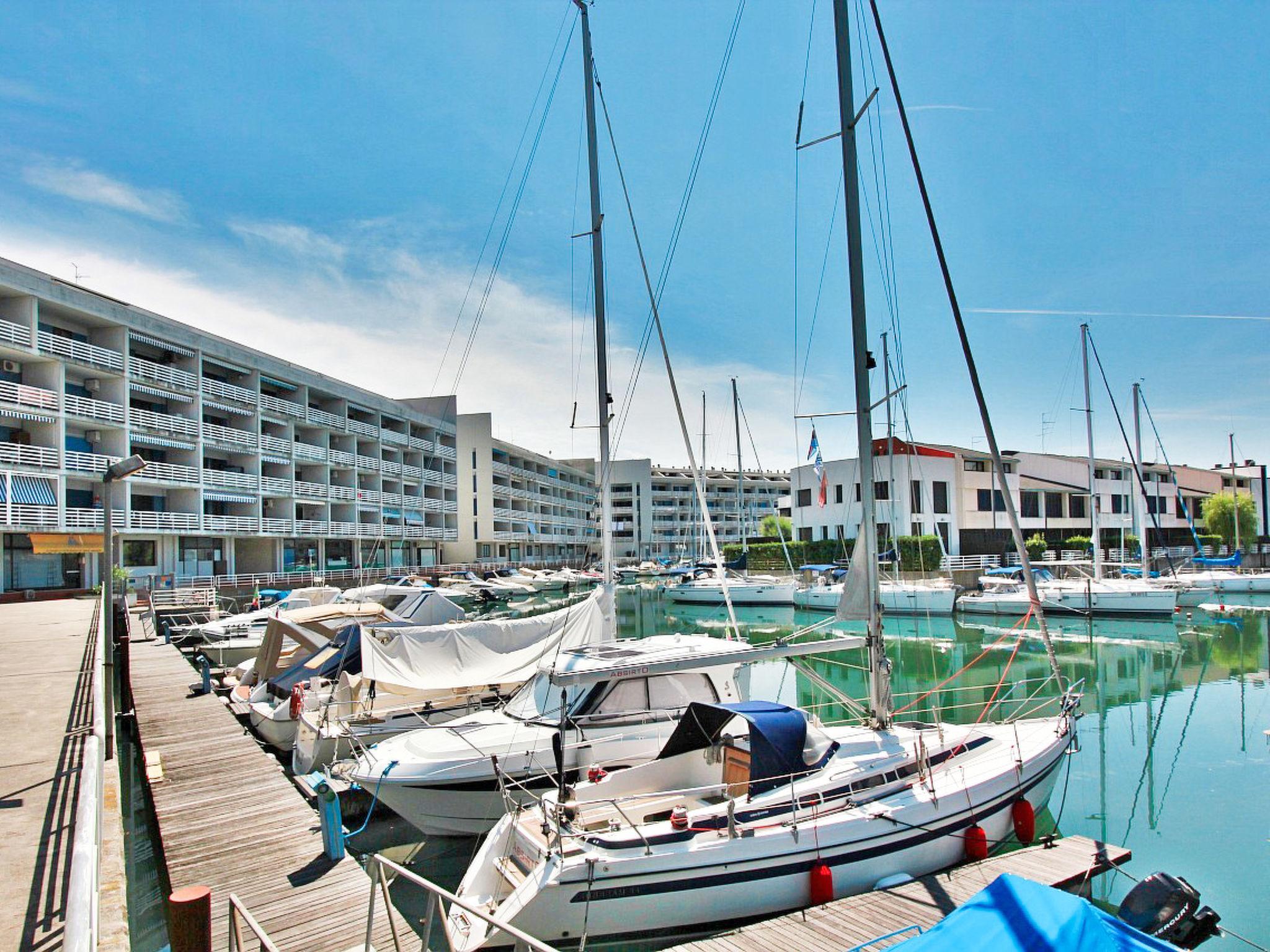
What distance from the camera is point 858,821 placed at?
914 cm

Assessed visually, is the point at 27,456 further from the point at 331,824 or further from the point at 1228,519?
the point at 1228,519

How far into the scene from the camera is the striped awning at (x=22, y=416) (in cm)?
3625

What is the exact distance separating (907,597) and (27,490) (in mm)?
47113

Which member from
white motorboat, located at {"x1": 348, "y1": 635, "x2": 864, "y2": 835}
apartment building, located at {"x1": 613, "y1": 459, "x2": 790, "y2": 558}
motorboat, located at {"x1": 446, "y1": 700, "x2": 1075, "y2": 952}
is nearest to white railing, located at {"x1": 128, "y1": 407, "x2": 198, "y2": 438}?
white motorboat, located at {"x1": 348, "y1": 635, "x2": 864, "y2": 835}

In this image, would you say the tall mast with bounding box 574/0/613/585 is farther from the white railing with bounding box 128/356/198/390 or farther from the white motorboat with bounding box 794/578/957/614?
the white railing with bounding box 128/356/198/390

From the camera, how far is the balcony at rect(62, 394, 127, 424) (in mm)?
39531

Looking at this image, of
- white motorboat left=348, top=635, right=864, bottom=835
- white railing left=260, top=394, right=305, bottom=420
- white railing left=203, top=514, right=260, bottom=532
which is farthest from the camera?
white railing left=260, top=394, right=305, bottom=420

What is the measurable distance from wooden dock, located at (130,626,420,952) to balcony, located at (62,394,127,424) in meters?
30.6

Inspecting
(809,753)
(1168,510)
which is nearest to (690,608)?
(809,753)

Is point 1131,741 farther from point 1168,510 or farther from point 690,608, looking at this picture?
point 1168,510

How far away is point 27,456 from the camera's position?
3725 cm

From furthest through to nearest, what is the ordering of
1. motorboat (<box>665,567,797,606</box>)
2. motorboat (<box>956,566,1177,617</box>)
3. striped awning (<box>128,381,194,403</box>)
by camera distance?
1. motorboat (<box>665,567,797,606</box>)
2. striped awning (<box>128,381,194,403</box>)
3. motorboat (<box>956,566,1177,617</box>)

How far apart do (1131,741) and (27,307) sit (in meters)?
49.5

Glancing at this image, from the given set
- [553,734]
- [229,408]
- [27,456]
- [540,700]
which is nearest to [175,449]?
[229,408]
